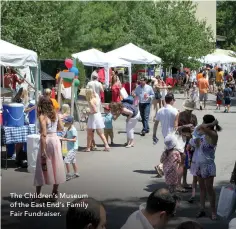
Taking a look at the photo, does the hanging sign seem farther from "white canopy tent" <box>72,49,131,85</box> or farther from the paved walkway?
"white canopy tent" <box>72,49,131,85</box>

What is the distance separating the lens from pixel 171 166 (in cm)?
937

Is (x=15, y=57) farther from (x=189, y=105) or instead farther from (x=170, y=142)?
(x=170, y=142)

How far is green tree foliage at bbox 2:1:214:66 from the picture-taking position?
31602 millimetres

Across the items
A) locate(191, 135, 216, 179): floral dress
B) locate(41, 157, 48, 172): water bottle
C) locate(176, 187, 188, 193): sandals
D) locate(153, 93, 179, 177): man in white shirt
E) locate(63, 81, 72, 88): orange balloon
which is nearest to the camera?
locate(191, 135, 216, 179): floral dress

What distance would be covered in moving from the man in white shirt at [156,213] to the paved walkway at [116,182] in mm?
3807

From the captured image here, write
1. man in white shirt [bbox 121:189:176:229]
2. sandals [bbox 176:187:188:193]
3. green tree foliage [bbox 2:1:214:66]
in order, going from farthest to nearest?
green tree foliage [bbox 2:1:214:66] < sandals [bbox 176:187:188:193] < man in white shirt [bbox 121:189:176:229]

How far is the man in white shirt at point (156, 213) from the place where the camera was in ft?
14.4

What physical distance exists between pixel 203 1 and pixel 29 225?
6397 centimetres

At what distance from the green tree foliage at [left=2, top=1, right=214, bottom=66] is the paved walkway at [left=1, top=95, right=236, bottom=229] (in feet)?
53.8

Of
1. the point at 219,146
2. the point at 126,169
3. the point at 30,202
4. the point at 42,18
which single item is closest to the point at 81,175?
the point at 126,169

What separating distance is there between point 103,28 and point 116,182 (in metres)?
40.5

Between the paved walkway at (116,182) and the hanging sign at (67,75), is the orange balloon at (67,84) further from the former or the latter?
the paved walkway at (116,182)

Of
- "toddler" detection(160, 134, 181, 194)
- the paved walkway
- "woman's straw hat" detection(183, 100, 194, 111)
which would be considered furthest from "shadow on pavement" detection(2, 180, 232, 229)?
"woman's straw hat" detection(183, 100, 194, 111)

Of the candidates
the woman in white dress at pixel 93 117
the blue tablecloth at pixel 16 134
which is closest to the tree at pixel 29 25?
the woman in white dress at pixel 93 117
